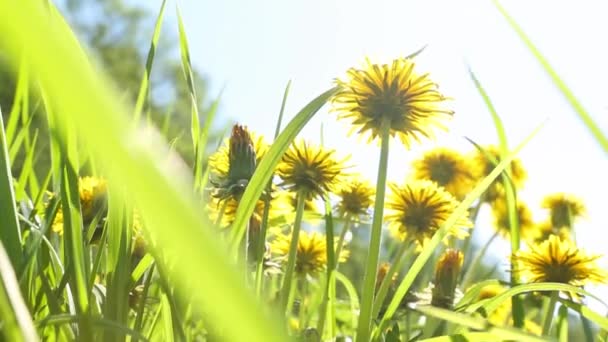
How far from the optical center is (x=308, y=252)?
104 centimetres

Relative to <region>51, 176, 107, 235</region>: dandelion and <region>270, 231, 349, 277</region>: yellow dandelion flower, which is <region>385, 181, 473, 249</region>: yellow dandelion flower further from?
<region>51, 176, 107, 235</region>: dandelion

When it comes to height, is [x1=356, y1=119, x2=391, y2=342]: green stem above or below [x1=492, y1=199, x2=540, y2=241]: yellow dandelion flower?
below

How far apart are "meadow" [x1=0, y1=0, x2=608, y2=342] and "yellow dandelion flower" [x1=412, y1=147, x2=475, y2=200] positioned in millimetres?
439

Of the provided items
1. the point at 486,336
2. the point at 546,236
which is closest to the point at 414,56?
the point at 486,336

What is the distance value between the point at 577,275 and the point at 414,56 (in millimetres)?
341

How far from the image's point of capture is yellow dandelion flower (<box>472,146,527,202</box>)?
1.65 metres

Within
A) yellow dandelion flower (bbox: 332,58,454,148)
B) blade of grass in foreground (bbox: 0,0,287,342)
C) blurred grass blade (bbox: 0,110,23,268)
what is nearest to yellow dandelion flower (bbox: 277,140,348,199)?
yellow dandelion flower (bbox: 332,58,454,148)

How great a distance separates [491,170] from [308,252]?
84cm

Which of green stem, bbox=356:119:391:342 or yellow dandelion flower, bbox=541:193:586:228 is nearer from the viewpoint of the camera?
green stem, bbox=356:119:391:342

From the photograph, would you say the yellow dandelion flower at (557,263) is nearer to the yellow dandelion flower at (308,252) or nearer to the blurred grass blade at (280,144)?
the yellow dandelion flower at (308,252)

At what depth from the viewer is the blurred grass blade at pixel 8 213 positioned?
0.38 m

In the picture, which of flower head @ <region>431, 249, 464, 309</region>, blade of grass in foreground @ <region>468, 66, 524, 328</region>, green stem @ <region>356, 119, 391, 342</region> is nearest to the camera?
green stem @ <region>356, 119, 391, 342</region>

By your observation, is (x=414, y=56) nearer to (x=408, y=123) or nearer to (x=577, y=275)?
(x=408, y=123)

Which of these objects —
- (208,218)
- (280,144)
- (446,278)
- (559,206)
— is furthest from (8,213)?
(559,206)
